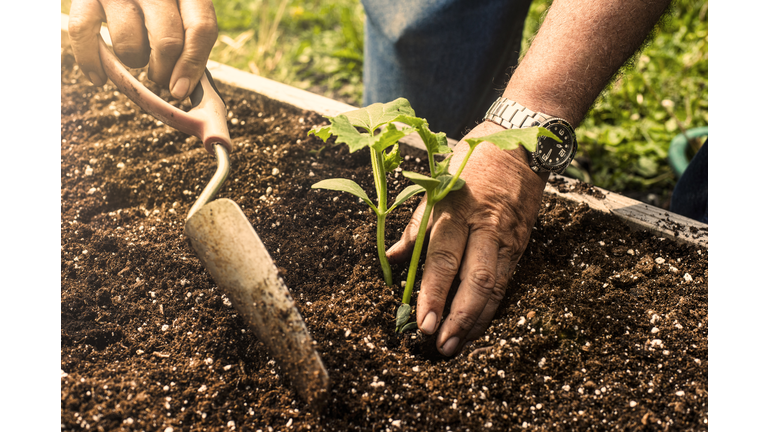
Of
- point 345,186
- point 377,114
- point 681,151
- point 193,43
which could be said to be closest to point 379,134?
point 377,114

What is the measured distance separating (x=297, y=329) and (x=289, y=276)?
348mm

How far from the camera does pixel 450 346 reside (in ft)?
3.69

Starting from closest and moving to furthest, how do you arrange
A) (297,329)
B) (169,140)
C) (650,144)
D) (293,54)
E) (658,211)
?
(297,329) < (658,211) < (169,140) < (650,144) < (293,54)

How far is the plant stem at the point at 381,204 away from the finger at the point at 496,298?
26cm

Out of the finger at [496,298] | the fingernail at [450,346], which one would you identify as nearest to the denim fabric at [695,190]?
the finger at [496,298]

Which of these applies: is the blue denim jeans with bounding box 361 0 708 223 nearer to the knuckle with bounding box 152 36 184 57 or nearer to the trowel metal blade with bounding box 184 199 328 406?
the knuckle with bounding box 152 36 184 57

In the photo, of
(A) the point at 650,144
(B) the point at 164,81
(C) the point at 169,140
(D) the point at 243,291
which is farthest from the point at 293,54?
(D) the point at 243,291

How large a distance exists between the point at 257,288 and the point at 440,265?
444 millimetres

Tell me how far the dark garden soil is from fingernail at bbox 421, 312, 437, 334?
7cm

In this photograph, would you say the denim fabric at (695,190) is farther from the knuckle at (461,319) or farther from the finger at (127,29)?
the finger at (127,29)

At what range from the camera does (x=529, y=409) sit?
3.43 feet

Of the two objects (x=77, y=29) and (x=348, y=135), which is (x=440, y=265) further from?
(x=77, y=29)

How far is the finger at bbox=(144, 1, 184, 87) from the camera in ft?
4.25

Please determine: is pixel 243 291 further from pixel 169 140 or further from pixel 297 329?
pixel 169 140
